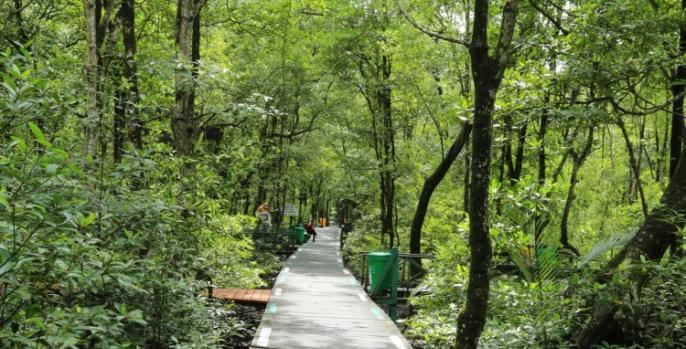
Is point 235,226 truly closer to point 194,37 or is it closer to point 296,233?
point 194,37

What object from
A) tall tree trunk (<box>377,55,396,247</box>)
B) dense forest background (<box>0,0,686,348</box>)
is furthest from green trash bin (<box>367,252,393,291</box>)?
tall tree trunk (<box>377,55,396,247</box>)

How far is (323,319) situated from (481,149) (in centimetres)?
628

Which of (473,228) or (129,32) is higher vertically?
(129,32)

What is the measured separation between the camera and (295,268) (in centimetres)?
1869

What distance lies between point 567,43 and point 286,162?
76.4 ft

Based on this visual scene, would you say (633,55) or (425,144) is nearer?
(633,55)

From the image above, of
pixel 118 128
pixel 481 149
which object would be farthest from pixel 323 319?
pixel 481 149

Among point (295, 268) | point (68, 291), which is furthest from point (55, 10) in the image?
point (68, 291)

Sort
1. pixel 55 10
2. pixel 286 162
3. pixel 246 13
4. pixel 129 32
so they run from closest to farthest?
pixel 129 32 < pixel 55 10 < pixel 246 13 < pixel 286 162

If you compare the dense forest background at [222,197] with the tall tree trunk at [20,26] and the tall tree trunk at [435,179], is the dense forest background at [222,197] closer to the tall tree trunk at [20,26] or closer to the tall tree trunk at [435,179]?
the tall tree trunk at [20,26]

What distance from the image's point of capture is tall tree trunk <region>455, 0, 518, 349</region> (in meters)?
4.61

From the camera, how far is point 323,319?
32.9ft

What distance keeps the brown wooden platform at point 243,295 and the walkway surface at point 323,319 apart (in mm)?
255

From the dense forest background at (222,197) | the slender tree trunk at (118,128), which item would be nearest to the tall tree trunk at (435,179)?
the dense forest background at (222,197)
